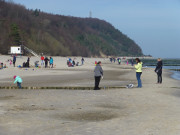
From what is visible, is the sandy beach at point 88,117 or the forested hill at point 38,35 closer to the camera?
the sandy beach at point 88,117

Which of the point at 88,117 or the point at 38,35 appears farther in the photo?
the point at 38,35

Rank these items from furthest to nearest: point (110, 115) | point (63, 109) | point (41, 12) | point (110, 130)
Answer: point (41, 12)
point (63, 109)
point (110, 115)
point (110, 130)

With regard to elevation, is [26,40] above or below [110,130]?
above

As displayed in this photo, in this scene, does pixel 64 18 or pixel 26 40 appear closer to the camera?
pixel 26 40

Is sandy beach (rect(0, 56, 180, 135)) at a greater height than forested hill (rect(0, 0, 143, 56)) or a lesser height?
lesser

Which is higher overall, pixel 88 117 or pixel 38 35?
pixel 38 35

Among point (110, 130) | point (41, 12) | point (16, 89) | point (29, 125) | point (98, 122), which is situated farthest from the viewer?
point (41, 12)

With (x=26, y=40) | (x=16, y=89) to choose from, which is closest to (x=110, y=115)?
(x=16, y=89)

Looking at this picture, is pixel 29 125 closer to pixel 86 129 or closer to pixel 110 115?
pixel 86 129

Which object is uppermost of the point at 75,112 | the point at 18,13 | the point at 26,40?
the point at 18,13

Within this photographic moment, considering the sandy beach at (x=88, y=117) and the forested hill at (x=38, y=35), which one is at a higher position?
the forested hill at (x=38, y=35)

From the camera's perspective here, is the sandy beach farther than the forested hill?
No

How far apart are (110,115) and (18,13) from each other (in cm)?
12032

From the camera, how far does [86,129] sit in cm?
732
